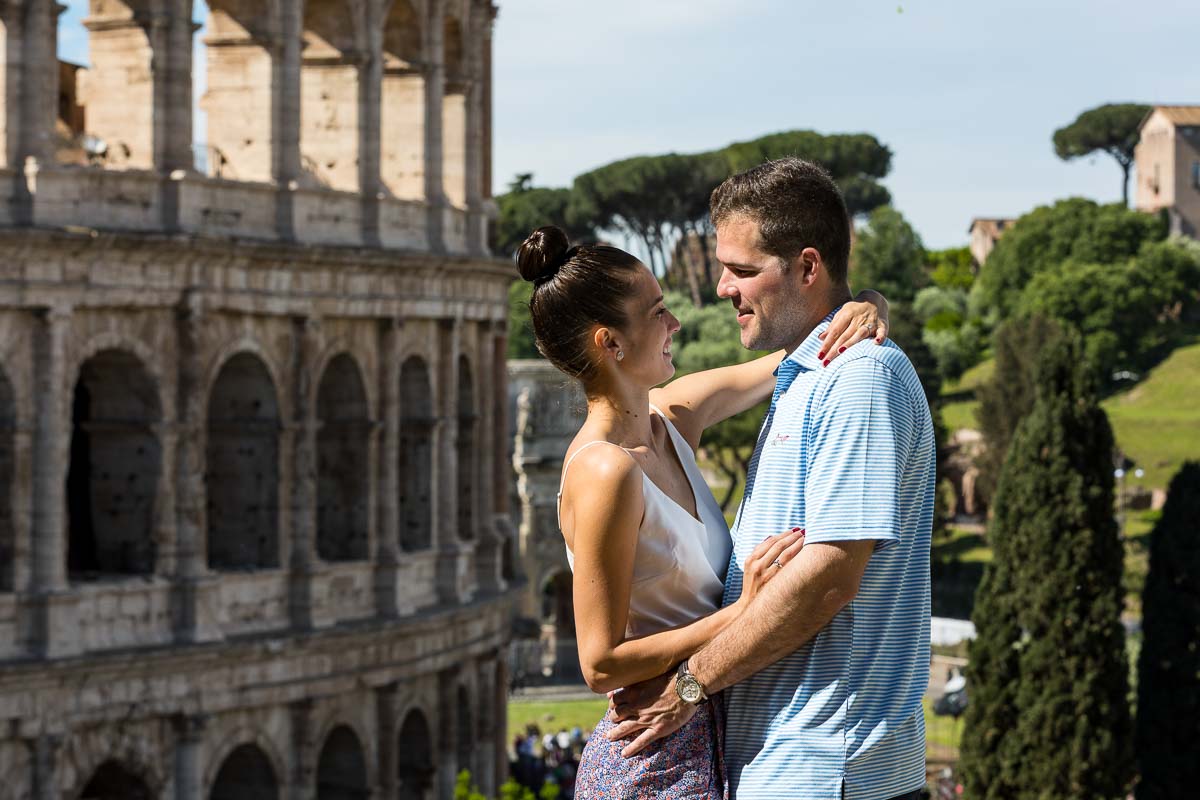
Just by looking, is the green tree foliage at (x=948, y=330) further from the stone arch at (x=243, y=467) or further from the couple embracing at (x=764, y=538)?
the couple embracing at (x=764, y=538)

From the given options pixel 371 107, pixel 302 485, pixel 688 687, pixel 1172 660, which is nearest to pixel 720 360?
pixel 1172 660

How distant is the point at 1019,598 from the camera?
106 ft

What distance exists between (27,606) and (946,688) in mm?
34168

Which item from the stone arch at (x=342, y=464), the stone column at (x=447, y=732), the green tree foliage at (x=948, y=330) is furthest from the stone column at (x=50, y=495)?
the green tree foliage at (x=948, y=330)

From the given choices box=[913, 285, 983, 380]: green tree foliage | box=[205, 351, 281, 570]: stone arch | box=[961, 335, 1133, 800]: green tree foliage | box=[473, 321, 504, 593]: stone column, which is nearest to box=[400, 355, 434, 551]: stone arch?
box=[473, 321, 504, 593]: stone column

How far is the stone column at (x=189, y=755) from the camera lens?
2703 centimetres

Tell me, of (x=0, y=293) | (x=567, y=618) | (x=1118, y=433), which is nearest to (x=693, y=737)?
(x=0, y=293)

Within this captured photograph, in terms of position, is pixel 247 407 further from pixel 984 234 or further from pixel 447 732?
pixel 984 234

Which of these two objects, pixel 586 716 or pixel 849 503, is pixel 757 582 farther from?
pixel 586 716

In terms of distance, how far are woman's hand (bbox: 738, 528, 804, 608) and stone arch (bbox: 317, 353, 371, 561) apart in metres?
24.7

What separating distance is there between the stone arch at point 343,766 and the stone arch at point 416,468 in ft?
9.88

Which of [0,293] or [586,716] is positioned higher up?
[0,293]

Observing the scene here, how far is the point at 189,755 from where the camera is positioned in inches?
1071

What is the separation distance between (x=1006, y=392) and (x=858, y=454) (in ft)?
229
